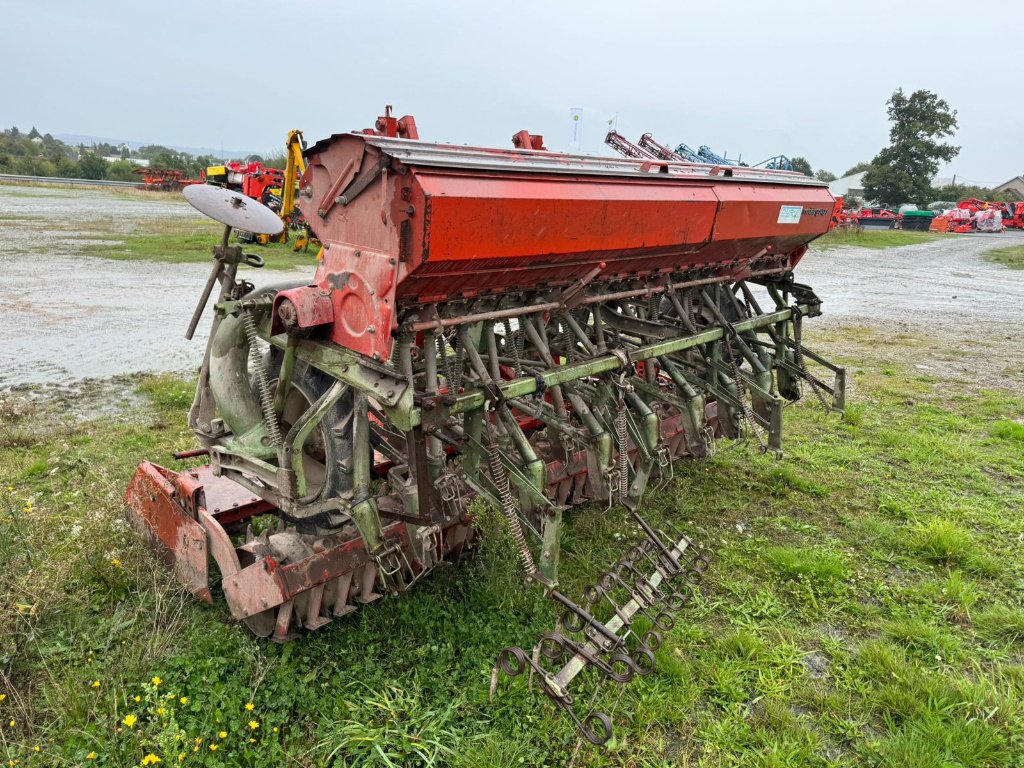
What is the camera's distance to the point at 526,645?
355 centimetres

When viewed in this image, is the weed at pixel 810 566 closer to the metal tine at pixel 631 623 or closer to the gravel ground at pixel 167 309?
the metal tine at pixel 631 623

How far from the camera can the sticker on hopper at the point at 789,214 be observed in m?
5.20

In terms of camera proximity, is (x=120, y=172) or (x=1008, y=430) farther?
(x=120, y=172)

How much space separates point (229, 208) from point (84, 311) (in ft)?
28.4

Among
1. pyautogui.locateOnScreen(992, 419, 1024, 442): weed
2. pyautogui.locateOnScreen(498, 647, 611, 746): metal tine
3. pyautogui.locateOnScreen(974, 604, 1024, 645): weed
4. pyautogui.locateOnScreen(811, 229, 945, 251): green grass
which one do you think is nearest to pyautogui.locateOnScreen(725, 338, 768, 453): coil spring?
pyautogui.locateOnScreen(974, 604, 1024, 645): weed

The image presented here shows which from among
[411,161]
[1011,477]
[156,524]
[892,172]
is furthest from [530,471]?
[892,172]

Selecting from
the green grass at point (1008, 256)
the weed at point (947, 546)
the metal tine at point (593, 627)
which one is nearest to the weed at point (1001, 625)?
the weed at point (947, 546)

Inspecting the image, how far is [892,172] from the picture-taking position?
4388cm

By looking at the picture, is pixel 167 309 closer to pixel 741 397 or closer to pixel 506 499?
pixel 741 397

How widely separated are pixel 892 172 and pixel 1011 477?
4545 cm

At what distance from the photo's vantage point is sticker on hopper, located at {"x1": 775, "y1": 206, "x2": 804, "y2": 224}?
5.20 m

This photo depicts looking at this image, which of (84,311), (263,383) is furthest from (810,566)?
(84,311)

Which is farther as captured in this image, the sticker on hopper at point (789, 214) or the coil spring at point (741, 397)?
the sticker on hopper at point (789, 214)

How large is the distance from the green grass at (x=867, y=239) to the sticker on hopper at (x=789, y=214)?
75.3ft
